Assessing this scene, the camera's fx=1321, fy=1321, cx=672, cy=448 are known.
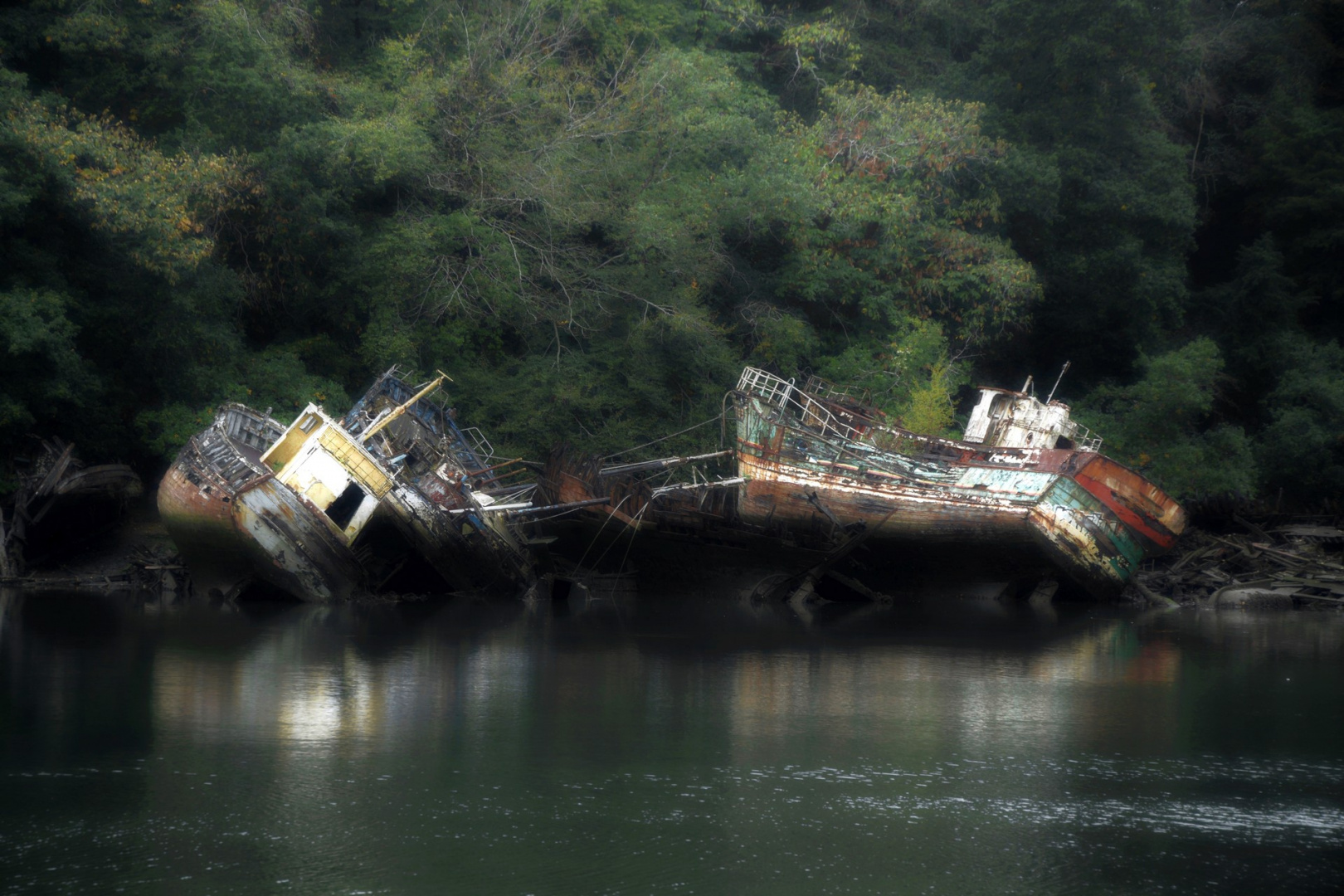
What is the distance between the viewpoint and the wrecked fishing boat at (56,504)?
2508 centimetres

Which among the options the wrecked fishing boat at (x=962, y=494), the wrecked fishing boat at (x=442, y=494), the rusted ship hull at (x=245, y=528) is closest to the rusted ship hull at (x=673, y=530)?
the wrecked fishing boat at (x=962, y=494)

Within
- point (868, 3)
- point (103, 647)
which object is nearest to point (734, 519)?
point (103, 647)

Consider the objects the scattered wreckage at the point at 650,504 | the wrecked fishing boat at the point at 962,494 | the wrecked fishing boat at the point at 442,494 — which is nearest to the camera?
the scattered wreckage at the point at 650,504

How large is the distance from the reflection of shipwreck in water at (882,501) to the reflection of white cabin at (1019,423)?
0.07 metres

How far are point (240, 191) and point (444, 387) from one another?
6.61m

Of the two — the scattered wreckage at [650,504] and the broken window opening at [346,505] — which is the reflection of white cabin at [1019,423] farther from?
the broken window opening at [346,505]

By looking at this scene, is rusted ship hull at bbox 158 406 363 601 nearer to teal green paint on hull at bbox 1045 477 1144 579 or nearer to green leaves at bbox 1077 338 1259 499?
teal green paint on hull at bbox 1045 477 1144 579

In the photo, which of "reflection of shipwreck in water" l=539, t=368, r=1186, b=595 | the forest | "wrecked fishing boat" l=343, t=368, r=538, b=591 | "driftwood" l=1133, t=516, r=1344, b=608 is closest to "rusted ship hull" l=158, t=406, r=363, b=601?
"wrecked fishing boat" l=343, t=368, r=538, b=591

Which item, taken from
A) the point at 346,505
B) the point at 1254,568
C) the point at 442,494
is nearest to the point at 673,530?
the point at 442,494

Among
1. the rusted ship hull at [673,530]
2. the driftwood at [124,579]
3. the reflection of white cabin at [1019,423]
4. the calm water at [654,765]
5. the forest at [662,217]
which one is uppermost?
the forest at [662,217]

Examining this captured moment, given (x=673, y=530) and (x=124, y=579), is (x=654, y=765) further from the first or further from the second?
(x=124, y=579)

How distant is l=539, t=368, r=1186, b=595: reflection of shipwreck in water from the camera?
25.5 metres

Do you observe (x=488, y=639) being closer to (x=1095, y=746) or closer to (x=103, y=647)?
(x=103, y=647)

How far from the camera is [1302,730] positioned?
13047mm
